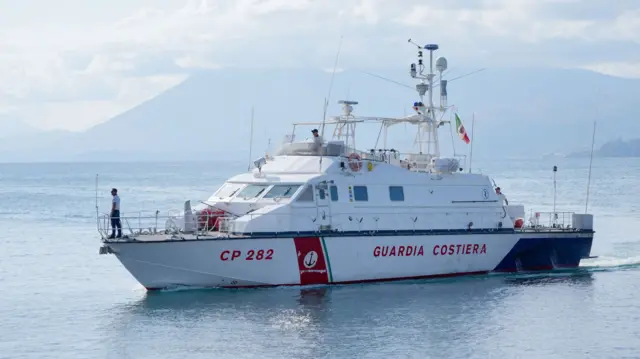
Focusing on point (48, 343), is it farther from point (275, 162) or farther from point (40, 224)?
point (40, 224)

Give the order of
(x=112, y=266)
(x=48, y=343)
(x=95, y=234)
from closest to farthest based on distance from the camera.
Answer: (x=48, y=343) → (x=112, y=266) → (x=95, y=234)

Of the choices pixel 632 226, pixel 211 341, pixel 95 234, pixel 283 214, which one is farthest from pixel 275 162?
pixel 632 226

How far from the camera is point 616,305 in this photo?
88.2 feet

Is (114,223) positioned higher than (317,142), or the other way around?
(317,142)

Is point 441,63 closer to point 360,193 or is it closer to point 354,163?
point 354,163

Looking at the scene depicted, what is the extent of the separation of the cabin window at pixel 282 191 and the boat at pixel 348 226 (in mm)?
39

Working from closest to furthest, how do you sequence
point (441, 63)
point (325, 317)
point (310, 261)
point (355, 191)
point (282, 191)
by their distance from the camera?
point (325, 317) → point (310, 261) → point (282, 191) → point (355, 191) → point (441, 63)

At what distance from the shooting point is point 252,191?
28484 mm

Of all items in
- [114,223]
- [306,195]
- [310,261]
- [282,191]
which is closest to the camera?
[114,223]

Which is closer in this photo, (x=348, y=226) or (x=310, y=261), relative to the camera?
(x=310, y=261)

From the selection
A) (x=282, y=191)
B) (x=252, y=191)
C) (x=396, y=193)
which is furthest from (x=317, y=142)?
(x=396, y=193)

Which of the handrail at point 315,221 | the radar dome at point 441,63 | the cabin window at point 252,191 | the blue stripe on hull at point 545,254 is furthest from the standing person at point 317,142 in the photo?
the blue stripe on hull at point 545,254

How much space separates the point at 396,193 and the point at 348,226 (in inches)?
81.6

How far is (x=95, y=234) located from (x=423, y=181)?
1980 centimetres
